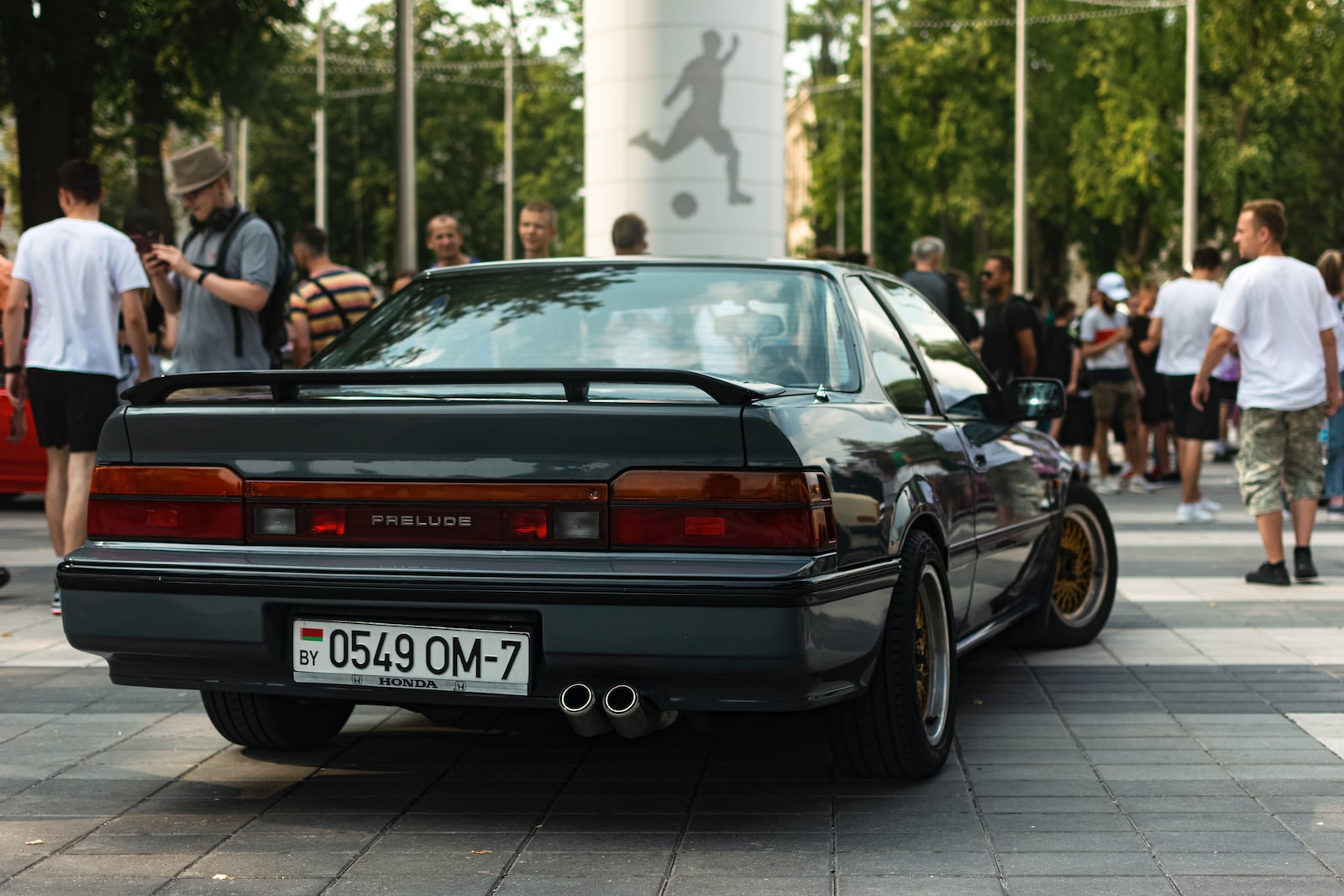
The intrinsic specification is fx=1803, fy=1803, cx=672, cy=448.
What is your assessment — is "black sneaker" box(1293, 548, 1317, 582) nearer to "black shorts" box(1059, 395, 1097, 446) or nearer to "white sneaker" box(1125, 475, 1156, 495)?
"white sneaker" box(1125, 475, 1156, 495)

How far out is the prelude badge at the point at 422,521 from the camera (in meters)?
4.12

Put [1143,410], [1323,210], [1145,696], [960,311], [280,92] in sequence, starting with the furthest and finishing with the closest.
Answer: [1323,210]
[280,92]
[1143,410]
[960,311]
[1145,696]

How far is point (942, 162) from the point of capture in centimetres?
4797

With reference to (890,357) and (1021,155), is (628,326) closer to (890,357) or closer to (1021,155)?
(890,357)

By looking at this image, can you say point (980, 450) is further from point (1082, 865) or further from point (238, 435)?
point (238, 435)

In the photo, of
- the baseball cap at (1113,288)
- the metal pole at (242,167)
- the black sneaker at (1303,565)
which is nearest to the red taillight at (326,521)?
the black sneaker at (1303,565)

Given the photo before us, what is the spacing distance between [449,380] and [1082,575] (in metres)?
3.83

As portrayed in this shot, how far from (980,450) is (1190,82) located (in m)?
28.0

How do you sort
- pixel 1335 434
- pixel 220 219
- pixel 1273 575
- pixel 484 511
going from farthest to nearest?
pixel 1335 434, pixel 1273 575, pixel 220 219, pixel 484 511

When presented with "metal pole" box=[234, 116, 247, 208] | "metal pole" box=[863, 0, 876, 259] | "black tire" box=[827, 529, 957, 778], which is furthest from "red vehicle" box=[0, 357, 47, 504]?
"metal pole" box=[234, 116, 247, 208]

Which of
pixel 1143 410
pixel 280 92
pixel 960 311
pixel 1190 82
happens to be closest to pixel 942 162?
pixel 1190 82

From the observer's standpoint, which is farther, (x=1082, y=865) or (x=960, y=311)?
(x=960, y=311)

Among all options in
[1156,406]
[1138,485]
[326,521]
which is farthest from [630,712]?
[1156,406]

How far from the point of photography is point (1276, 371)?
8820 mm
